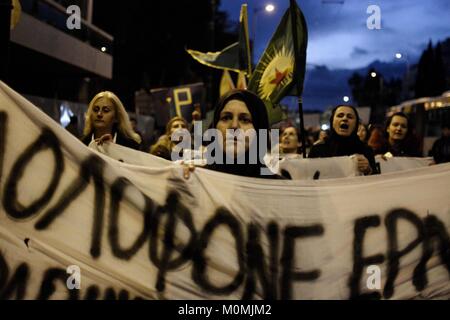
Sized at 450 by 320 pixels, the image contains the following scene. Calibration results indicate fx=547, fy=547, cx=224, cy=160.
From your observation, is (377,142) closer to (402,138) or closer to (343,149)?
(402,138)

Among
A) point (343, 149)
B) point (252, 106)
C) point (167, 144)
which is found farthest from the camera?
point (167, 144)

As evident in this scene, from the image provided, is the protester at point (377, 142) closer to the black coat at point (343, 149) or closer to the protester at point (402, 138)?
the protester at point (402, 138)

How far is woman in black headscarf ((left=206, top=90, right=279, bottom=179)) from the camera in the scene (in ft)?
10.4

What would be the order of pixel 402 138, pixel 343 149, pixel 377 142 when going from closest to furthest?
pixel 343 149, pixel 402 138, pixel 377 142

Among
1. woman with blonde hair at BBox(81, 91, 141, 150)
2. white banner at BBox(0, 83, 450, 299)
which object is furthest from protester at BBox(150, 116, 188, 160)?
white banner at BBox(0, 83, 450, 299)

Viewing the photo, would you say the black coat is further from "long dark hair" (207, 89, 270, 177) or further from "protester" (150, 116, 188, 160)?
"protester" (150, 116, 188, 160)

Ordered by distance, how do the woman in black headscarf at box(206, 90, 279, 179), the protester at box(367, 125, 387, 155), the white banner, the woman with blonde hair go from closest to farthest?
the white banner
the woman in black headscarf at box(206, 90, 279, 179)
the woman with blonde hair
the protester at box(367, 125, 387, 155)

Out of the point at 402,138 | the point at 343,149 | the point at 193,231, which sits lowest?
the point at 193,231

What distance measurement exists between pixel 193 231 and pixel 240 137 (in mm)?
618

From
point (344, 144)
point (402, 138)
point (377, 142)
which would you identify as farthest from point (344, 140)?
point (377, 142)

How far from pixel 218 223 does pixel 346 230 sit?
72 centimetres

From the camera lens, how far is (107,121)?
4.50m

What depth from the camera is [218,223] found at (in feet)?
9.76

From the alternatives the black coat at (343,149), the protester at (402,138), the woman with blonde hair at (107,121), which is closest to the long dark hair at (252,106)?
the black coat at (343,149)
